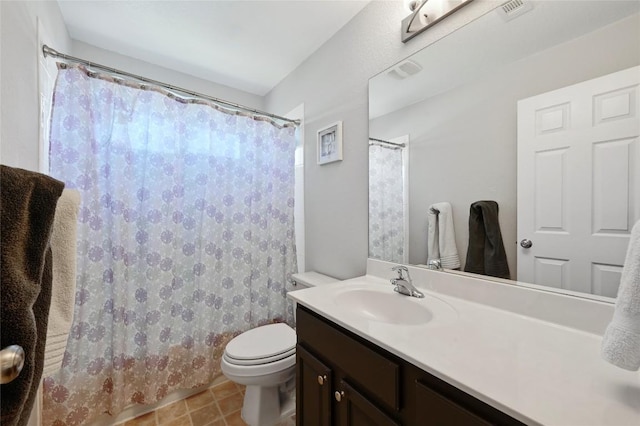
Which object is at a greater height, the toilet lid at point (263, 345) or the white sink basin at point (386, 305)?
the white sink basin at point (386, 305)

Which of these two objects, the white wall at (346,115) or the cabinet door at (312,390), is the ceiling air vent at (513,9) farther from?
the cabinet door at (312,390)

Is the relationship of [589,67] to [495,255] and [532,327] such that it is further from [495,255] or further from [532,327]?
[532,327]

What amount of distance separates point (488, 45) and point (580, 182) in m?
0.63

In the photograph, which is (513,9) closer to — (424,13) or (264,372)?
(424,13)

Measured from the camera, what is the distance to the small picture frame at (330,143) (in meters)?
1.60

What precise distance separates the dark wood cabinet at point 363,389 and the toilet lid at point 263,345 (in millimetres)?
306

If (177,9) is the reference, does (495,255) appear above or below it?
below

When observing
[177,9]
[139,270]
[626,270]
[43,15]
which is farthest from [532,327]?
[43,15]

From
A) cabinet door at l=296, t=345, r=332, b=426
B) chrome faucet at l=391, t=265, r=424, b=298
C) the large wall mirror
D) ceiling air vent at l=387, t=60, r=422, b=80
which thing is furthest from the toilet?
ceiling air vent at l=387, t=60, r=422, b=80

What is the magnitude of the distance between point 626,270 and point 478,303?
1.70ft

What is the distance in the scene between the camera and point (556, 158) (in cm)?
81

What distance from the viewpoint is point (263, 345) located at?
1.41 meters

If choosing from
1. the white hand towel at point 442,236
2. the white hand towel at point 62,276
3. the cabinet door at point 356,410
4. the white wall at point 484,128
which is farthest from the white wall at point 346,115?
the white hand towel at point 62,276

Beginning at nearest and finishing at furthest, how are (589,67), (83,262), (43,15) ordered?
(589,67) < (43,15) < (83,262)
